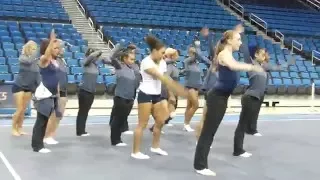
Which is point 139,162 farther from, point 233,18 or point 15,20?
point 233,18

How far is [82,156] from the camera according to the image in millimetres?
5836

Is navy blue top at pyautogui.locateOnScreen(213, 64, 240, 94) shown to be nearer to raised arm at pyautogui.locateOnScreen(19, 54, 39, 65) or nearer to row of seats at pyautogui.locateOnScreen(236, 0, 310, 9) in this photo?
raised arm at pyautogui.locateOnScreen(19, 54, 39, 65)

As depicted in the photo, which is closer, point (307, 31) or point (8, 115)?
point (8, 115)

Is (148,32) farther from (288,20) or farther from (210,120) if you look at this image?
(210,120)

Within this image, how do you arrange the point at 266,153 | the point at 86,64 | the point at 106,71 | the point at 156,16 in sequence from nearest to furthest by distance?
the point at 266,153, the point at 86,64, the point at 106,71, the point at 156,16

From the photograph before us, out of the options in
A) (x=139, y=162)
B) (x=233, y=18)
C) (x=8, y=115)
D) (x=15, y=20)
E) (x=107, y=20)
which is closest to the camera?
(x=139, y=162)

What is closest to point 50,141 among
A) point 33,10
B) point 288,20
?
point 33,10

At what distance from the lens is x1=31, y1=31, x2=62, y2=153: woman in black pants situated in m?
5.87

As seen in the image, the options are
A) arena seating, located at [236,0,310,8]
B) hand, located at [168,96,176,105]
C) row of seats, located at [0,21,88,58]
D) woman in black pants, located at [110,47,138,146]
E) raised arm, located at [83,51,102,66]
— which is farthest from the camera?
arena seating, located at [236,0,310,8]

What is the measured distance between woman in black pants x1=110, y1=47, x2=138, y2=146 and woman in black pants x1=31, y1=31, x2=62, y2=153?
922 millimetres

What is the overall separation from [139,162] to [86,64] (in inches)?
87.7

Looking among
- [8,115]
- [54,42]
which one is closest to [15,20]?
[8,115]

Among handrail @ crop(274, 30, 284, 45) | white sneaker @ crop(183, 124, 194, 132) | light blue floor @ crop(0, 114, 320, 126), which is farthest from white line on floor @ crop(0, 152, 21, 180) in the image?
handrail @ crop(274, 30, 284, 45)

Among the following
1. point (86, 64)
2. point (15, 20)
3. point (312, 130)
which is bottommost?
point (312, 130)
